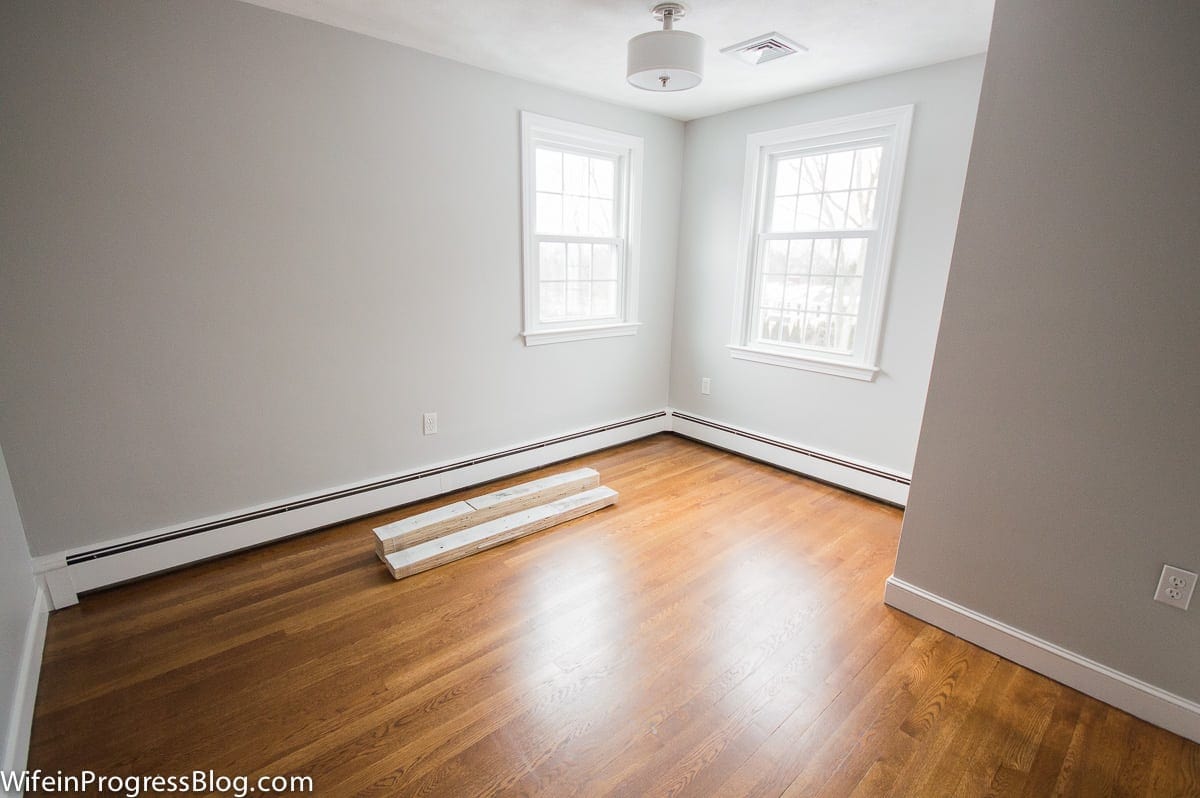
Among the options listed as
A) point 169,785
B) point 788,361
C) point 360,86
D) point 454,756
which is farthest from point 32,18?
point 788,361

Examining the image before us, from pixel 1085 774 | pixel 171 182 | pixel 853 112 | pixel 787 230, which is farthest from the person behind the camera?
pixel 787 230

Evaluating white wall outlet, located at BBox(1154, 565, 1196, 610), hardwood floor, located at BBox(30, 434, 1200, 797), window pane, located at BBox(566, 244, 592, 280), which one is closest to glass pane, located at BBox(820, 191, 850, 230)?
window pane, located at BBox(566, 244, 592, 280)

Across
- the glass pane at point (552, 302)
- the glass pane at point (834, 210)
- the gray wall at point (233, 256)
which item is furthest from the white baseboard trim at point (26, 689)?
the glass pane at point (834, 210)

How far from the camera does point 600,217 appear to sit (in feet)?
12.2

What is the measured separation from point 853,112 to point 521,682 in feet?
10.9

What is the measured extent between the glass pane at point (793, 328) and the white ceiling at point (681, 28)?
4.45 feet

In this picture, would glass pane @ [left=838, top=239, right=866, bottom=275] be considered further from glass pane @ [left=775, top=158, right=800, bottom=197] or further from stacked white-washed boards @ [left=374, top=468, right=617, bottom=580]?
stacked white-washed boards @ [left=374, top=468, right=617, bottom=580]

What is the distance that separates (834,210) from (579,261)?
1628mm

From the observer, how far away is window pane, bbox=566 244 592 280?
3.57 meters

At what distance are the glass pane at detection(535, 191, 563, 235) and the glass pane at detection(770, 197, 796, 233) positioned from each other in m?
1.42

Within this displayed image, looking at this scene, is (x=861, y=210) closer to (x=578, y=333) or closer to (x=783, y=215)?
(x=783, y=215)

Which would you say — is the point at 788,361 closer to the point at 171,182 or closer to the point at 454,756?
the point at 454,756

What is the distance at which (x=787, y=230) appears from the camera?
139 inches

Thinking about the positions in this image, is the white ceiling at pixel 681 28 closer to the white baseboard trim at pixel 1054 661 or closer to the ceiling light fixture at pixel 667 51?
the ceiling light fixture at pixel 667 51
